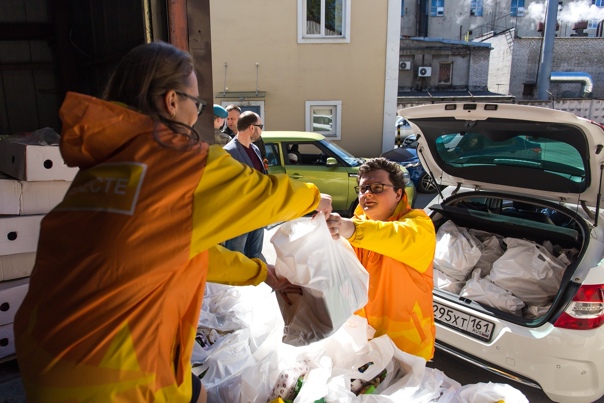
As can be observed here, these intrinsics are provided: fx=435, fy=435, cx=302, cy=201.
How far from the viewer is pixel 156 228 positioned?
1.09 metres

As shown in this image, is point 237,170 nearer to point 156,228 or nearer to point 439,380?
point 156,228

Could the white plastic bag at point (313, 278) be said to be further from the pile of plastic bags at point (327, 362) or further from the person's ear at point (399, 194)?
the person's ear at point (399, 194)

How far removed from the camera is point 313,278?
67.5 inches

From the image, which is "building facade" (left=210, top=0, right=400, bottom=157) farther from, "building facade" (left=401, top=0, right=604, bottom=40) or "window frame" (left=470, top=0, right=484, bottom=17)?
"window frame" (left=470, top=0, right=484, bottom=17)

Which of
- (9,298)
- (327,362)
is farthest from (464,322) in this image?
(9,298)

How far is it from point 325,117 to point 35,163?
12.2 m

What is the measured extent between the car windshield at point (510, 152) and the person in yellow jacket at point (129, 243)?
9.11ft

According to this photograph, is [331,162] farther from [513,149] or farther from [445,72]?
[445,72]

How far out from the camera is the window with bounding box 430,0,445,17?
108ft

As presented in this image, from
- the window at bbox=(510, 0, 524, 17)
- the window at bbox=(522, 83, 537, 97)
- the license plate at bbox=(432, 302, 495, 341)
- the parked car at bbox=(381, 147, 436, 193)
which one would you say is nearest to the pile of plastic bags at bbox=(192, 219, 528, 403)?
the license plate at bbox=(432, 302, 495, 341)

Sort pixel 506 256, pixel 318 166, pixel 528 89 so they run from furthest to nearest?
pixel 528 89 → pixel 318 166 → pixel 506 256

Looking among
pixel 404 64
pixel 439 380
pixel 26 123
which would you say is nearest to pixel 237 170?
pixel 439 380

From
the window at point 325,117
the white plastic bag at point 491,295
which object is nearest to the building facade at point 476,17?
the window at point 325,117

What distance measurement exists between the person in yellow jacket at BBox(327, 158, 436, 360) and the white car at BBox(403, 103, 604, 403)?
102cm
